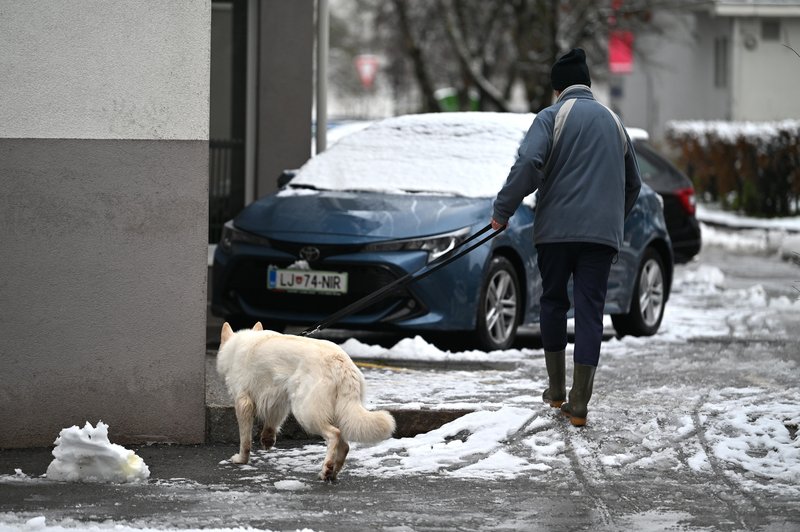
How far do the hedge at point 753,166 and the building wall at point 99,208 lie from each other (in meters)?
16.8

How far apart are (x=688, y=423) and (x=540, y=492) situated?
1.50 meters

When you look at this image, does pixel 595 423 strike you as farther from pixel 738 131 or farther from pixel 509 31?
pixel 509 31

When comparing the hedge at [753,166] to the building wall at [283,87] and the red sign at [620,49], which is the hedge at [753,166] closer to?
the red sign at [620,49]

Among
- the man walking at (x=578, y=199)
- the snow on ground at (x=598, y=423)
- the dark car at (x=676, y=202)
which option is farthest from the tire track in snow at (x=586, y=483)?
the dark car at (x=676, y=202)

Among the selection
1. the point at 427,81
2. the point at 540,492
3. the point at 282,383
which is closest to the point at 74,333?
the point at 282,383

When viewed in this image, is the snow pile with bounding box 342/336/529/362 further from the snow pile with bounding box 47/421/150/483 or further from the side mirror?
the snow pile with bounding box 47/421/150/483

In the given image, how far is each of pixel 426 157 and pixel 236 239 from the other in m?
1.46

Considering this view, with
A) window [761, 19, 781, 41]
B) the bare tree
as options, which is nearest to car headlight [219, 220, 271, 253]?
the bare tree

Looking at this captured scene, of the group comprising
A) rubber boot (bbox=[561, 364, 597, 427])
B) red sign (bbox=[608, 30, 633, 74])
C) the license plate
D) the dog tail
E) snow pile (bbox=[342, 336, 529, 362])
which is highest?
red sign (bbox=[608, 30, 633, 74])

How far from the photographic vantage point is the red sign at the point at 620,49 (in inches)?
1308

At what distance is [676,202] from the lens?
14.3m

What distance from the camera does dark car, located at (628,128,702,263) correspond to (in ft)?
46.7

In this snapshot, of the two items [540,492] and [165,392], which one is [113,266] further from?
[540,492]

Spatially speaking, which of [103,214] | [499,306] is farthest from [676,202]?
[103,214]
